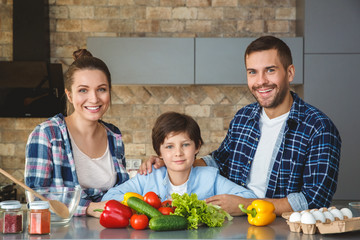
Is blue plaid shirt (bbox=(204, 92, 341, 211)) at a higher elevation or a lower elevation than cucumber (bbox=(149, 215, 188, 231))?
higher

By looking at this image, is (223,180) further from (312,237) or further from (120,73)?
(120,73)

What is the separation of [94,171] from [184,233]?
72cm

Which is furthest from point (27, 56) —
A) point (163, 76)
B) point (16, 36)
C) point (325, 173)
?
point (325, 173)

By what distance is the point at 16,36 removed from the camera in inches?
180

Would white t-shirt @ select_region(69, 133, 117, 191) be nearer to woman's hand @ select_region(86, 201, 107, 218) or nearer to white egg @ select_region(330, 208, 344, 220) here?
woman's hand @ select_region(86, 201, 107, 218)

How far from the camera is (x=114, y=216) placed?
5.70 feet

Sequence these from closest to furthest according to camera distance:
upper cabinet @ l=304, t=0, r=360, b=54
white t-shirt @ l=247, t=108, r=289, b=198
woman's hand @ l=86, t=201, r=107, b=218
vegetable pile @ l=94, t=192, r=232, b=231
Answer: vegetable pile @ l=94, t=192, r=232, b=231 → woman's hand @ l=86, t=201, r=107, b=218 → white t-shirt @ l=247, t=108, r=289, b=198 → upper cabinet @ l=304, t=0, r=360, b=54

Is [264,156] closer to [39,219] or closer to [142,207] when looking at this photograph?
[142,207]

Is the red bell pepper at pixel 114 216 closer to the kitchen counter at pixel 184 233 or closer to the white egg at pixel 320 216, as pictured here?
the kitchen counter at pixel 184 233

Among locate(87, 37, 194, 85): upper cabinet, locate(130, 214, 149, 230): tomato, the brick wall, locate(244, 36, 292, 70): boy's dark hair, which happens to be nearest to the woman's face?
locate(130, 214, 149, 230): tomato

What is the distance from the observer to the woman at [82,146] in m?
2.04

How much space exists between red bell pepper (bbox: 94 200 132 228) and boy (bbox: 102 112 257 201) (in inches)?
16.6

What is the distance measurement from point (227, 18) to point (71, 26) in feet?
4.80

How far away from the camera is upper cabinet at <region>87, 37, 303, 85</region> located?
14.3ft
